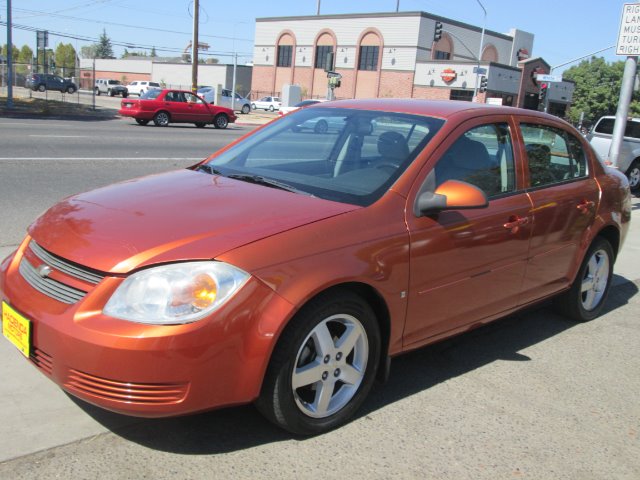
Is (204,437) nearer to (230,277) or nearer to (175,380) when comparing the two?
(175,380)

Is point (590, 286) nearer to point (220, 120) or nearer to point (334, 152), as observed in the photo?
point (334, 152)

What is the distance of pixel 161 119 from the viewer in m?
24.9

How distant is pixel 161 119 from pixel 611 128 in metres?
16.5

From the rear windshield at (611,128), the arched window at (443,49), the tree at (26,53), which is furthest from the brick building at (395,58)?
the tree at (26,53)

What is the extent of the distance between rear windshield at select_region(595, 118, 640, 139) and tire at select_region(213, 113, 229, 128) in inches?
644

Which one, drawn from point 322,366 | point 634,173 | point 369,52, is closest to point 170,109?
point 634,173

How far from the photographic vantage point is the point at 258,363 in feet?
8.93

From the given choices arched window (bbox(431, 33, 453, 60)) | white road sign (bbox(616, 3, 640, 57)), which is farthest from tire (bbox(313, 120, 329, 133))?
arched window (bbox(431, 33, 453, 60))

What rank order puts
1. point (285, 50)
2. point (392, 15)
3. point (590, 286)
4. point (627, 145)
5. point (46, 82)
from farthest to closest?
1. point (285, 50)
2. point (392, 15)
3. point (46, 82)
4. point (627, 145)
5. point (590, 286)

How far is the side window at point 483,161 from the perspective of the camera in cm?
372

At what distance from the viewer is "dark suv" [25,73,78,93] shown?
53531 millimetres

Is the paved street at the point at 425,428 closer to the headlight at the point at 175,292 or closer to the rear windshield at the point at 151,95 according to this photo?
the headlight at the point at 175,292

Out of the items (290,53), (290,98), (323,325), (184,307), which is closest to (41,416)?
(184,307)

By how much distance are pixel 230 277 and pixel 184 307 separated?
0.74ft
